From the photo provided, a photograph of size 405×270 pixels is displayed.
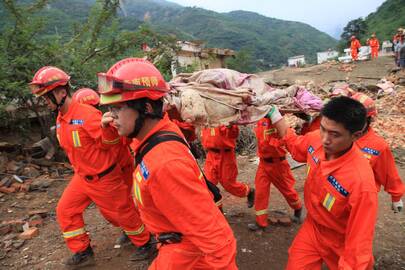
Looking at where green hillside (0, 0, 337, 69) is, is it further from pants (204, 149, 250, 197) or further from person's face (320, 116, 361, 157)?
person's face (320, 116, 361, 157)

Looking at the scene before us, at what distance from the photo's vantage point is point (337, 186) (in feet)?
8.13

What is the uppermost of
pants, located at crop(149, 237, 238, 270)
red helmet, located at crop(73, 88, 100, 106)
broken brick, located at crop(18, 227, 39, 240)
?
red helmet, located at crop(73, 88, 100, 106)

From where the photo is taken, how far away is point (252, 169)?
7.25 metres

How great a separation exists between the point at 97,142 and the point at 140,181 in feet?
5.57

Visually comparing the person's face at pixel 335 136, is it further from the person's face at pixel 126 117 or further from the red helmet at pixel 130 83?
the person's face at pixel 126 117

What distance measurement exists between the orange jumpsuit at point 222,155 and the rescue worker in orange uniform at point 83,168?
1.30 meters

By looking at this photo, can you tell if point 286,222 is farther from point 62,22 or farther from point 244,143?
point 62,22

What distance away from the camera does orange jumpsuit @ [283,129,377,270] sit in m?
2.21

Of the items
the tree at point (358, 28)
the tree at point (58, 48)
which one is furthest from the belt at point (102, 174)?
the tree at point (358, 28)

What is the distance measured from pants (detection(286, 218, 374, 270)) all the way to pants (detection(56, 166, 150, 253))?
183cm

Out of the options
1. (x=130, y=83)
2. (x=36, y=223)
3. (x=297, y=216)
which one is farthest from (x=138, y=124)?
(x=36, y=223)

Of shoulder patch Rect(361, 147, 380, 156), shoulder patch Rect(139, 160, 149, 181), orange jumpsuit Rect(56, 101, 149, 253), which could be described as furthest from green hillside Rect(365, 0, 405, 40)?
shoulder patch Rect(139, 160, 149, 181)

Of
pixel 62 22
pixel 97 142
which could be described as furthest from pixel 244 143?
pixel 62 22

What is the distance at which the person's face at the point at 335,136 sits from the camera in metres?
2.43
